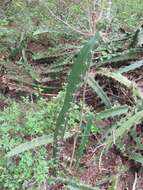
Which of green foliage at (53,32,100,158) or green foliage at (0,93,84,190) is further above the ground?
green foliage at (53,32,100,158)

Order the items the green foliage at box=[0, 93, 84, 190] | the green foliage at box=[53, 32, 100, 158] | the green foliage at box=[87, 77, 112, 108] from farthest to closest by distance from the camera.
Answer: the green foliage at box=[87, 77, 112, 108], the green foliage at box=[0, 93, 84, 190], the green foliage at box=[53, 32, 100, 158]

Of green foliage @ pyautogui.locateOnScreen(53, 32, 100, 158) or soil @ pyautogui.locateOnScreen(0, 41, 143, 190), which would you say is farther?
soil @ pyautogui.locateOnScreen(0, 41, 143, 190)

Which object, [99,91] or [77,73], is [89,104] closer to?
[99,91]

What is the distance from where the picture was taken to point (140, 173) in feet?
9.83

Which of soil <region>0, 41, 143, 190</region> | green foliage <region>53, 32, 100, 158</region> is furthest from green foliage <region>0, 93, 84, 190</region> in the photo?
green foliage <region>53, 32, 100, 158</region>

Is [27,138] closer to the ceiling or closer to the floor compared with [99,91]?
closer to the floor

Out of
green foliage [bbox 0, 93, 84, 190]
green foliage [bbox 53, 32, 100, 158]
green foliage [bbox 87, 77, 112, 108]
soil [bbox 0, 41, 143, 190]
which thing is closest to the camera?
green foliage [bbox 53, 32, 100, 158]

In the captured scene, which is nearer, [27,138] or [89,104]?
[27,138]

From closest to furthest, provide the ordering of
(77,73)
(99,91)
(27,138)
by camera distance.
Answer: (77,73) < (27,138) < (99,91)

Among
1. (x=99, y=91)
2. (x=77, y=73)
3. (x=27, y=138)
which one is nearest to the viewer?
(x=77, y=73)

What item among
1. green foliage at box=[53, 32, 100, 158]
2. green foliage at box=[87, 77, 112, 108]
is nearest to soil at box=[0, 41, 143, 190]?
green foliage at box=[87, 77, 112, 108]

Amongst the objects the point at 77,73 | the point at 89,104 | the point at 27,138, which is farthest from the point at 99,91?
the point at 77,73

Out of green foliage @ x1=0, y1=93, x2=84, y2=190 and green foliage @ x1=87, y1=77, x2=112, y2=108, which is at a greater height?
green foliage @ x1=87, y1=77, x2=112, y2=108

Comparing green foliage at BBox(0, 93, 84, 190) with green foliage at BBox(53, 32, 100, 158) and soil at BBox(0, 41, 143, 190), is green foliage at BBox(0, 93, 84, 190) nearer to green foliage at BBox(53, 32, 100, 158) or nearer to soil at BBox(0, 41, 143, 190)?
soil at BBox(0, 41, 143, 190)
